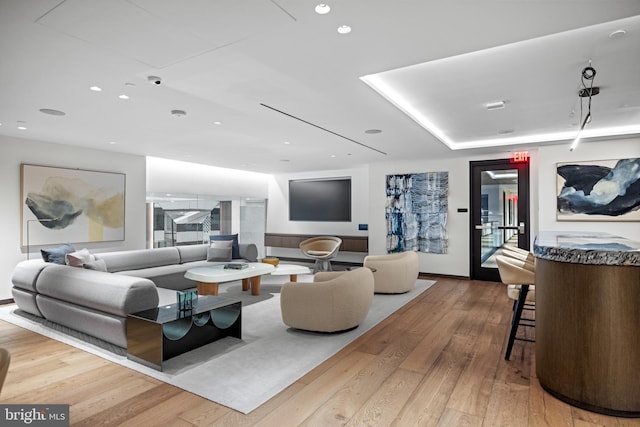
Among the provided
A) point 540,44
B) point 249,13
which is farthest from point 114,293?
point 540,44

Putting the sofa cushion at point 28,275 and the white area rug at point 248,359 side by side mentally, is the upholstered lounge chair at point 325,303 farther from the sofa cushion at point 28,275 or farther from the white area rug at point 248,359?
the sofa cushion at point 28,275

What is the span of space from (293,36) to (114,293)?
2686mm

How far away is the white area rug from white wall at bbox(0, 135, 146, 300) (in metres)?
1.09

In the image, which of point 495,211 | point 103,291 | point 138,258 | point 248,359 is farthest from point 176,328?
point 495,211

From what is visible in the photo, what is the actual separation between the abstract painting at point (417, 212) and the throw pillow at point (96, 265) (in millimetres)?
5499

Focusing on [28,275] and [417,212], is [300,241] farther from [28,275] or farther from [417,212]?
[28,275]

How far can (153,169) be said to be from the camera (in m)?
7.34

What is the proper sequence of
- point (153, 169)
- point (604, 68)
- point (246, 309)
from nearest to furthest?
point (604, 68), point (246, 309), point (153, 169)

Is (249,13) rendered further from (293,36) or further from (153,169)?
(153,169)

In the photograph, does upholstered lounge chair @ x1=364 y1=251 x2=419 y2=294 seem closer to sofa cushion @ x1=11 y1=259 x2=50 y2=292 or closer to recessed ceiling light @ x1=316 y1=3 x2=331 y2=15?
recessed ceiling light @ x1=316 y1=3 x2=331 y2=15

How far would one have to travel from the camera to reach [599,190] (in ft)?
18.7

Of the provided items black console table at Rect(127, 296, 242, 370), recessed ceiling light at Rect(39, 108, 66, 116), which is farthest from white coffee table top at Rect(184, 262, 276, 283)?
recessed ceiling light at Rect(39, 108, 66, 116)

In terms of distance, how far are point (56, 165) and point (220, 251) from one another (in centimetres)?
298

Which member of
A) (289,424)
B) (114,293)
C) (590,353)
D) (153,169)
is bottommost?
(289,424)
